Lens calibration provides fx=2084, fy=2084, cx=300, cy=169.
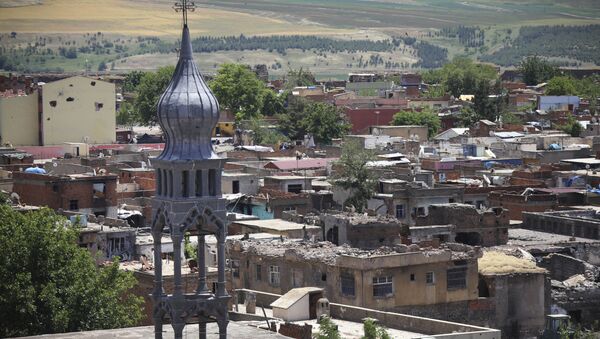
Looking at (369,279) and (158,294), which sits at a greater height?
(158,294)

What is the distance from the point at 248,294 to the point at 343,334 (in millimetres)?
3620

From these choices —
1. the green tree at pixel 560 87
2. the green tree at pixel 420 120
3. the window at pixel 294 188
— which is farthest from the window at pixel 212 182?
the green tree at pixel 560 87

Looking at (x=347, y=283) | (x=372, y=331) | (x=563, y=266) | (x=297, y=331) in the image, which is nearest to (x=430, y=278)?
(x=347, y=283)

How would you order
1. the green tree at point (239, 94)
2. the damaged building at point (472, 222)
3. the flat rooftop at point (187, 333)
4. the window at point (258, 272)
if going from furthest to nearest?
the green tree at point (239, 94) < the damaged building at point (472, 222) < the window at point (258, 272) < the flat rooftop at point (187, 333)

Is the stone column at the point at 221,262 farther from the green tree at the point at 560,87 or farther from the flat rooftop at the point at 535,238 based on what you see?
the green tree at the point at 560,87

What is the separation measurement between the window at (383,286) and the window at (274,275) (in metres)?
2.79

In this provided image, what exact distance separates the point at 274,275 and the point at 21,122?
43216 mm

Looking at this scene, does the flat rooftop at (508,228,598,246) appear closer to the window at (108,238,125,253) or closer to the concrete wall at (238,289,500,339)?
the window at (108,238,125,253)

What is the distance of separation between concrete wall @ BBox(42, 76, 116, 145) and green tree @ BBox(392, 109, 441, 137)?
657 inches

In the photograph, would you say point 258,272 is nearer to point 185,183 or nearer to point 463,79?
point 185,183

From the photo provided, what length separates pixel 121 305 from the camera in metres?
39.9

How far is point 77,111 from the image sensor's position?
89.7 metres

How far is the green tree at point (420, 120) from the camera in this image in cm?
10162

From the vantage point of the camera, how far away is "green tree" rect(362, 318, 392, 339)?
35594 mm
